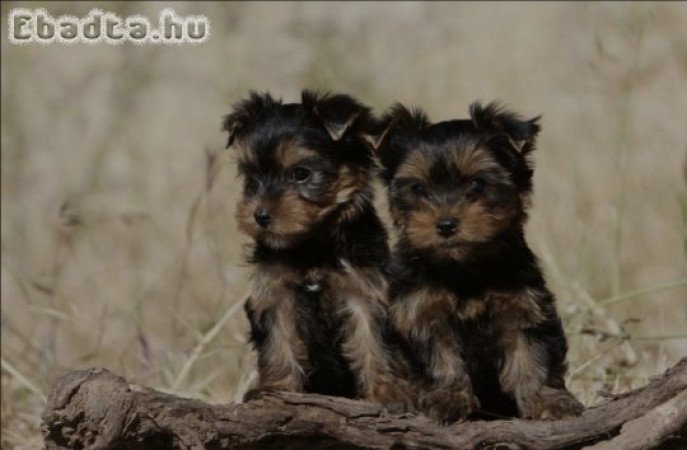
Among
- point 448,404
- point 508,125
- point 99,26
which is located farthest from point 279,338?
point 99,26

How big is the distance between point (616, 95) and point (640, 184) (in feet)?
5.22

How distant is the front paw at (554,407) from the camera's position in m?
6.28

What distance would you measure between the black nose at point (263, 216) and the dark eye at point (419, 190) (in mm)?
615

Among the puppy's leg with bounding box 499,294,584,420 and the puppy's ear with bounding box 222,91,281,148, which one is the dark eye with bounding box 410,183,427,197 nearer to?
the puppy's leg with bounding box 499,294,584,420

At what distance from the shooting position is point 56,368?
31.0 ft

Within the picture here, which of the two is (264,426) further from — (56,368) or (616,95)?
(616,95)

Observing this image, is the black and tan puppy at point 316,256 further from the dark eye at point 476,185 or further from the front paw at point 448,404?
the dark eye at point 476,185

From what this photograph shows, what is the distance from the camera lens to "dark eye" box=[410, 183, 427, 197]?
21.7ft

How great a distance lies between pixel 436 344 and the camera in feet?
21.7

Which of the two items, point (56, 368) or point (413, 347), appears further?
point (56, 368)

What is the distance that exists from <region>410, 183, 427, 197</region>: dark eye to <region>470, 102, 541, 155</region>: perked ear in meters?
0.36

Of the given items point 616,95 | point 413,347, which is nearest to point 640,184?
point 616,95

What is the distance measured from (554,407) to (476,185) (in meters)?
0.97

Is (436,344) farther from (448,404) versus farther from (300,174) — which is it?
(300,174)
